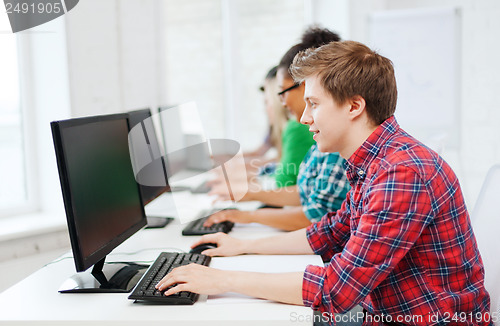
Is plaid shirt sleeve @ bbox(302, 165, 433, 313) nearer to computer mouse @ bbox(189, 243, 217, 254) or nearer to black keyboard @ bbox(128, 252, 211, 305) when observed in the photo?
black keyboard @ bbox(128, 252, 211, 305)

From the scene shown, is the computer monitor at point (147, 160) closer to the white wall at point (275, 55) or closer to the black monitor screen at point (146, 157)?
the black monitor screen at point (146, 157)

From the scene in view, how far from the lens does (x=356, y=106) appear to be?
114 centimetres

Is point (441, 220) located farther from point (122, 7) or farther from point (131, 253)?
point (122, 7)

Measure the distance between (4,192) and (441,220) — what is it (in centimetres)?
197

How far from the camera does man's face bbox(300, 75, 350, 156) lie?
3.77 feet

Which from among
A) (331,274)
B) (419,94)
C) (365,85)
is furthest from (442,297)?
(419,94)

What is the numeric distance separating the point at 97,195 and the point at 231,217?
68 centimetres

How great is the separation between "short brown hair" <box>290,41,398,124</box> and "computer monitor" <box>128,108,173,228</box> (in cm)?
70

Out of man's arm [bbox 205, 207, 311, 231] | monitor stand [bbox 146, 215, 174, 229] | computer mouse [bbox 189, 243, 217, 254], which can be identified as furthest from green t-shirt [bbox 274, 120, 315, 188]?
computer mouse [bbox 189, 243, 217, 254]

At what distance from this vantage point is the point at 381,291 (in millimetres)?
Result: 1111

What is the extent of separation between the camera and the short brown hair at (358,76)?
3.71ft

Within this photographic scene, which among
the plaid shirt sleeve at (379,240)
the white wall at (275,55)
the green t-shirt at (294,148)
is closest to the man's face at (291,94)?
the green t-shirt at (294,148)

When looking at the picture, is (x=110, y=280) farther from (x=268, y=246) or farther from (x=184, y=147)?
(x=184, y=147)

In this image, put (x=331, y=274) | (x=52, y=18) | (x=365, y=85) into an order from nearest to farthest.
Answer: (x=331, y=274)
(x=365, y=85)
(x=52, y=18)
